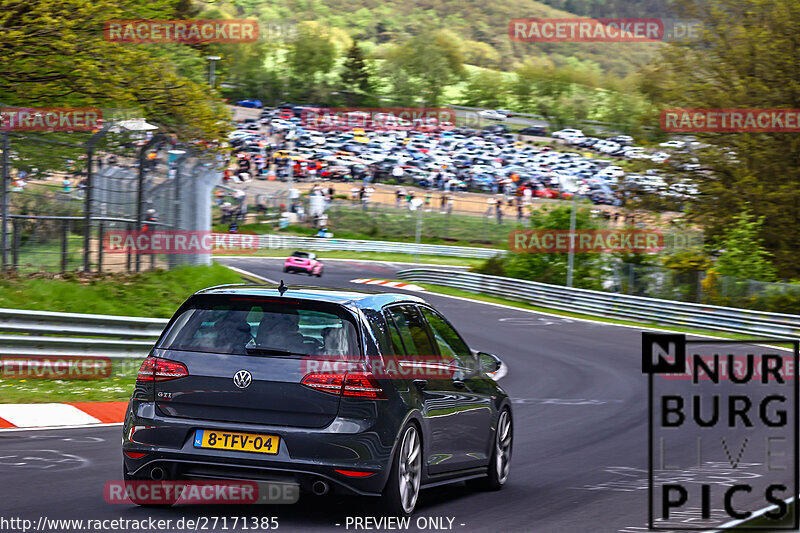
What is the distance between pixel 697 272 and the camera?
1527 inches

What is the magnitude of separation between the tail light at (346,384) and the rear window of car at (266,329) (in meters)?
0.15

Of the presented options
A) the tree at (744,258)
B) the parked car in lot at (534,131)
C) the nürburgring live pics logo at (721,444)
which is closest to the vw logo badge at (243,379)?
the nürburgring live pics logo at (721,444)

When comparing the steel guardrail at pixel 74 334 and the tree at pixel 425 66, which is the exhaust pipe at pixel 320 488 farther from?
the tree at pixel 425 66

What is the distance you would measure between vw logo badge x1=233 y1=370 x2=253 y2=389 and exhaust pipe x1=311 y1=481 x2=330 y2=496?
2.30 ft

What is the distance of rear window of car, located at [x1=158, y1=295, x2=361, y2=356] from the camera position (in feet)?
21.6

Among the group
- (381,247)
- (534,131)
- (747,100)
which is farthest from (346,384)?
(534,131)

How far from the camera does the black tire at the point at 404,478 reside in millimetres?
6582

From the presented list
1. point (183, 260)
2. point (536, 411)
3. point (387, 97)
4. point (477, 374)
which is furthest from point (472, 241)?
point (387, 97)

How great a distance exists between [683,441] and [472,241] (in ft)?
187

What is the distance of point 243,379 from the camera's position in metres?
6.46

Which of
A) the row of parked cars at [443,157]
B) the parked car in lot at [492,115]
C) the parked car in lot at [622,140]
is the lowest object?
the row of parked cars at [443,157]

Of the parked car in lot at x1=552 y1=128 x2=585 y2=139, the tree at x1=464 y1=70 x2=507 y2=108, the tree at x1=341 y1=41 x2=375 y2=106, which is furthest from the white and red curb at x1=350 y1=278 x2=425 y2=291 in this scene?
the tree at x1=464 y1=70 x2=507 y2=108

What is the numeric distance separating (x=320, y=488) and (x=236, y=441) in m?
0.56

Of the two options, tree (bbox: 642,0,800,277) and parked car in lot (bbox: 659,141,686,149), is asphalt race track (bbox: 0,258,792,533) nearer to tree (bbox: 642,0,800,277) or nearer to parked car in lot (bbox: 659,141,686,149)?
tree (bbox: 642,0,800,277)
